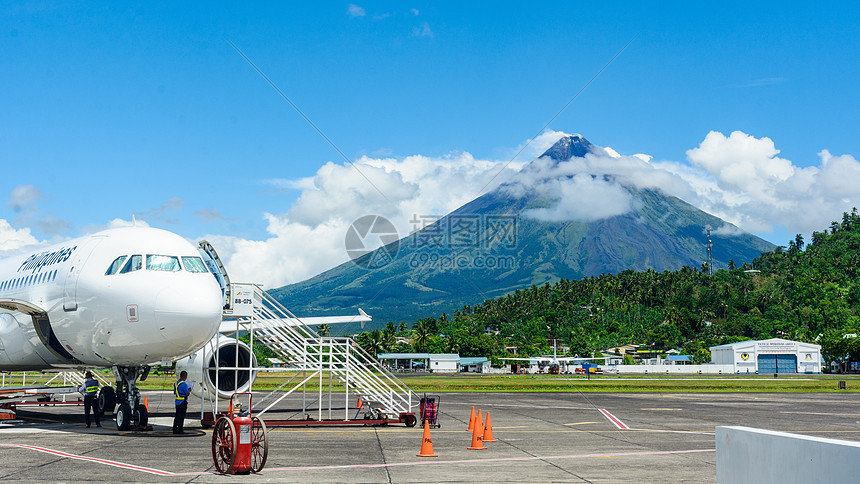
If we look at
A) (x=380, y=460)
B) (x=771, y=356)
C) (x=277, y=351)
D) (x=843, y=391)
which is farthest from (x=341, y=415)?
(x=771, y=356)

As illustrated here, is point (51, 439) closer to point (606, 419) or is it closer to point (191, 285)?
point (191, 285)

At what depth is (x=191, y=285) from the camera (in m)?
22.1

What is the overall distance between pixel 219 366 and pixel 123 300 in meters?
6.85

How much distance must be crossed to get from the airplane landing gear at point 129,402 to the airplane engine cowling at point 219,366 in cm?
239

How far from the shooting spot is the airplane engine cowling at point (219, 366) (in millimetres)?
27234

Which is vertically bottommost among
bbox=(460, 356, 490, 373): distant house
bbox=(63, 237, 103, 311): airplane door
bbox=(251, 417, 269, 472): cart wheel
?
bbox=(460, 356, 490, 373): distant house

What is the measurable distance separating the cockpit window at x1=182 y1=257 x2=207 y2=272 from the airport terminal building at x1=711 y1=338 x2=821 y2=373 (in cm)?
14349

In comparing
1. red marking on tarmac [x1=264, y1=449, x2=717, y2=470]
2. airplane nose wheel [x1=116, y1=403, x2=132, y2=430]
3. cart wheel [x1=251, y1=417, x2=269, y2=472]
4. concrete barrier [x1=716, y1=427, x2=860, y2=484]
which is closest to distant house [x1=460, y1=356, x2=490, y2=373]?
airplane nose wheel [x1=116, y1=403, x2=132, y2=430]

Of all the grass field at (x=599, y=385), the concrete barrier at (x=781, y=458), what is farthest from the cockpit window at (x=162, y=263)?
the grass field at (x=599, y=385)

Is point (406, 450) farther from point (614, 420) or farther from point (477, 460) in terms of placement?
point (614, 420)

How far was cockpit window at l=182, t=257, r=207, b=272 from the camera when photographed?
22884mm

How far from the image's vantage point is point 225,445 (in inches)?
648

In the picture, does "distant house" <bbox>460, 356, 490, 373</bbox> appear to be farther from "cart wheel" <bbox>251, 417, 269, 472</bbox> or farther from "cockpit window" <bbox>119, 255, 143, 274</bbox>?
"cart wheel" <bbox>251, 417, 269, 472</bbox>

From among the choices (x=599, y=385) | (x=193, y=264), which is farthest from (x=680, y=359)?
(x=193, y=264)
